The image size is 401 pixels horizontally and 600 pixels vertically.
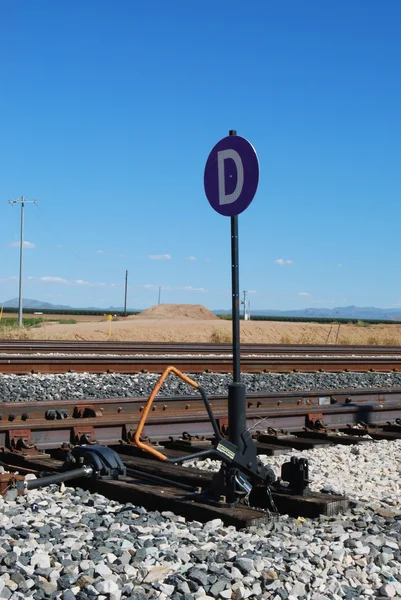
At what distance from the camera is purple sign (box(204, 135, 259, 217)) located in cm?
588

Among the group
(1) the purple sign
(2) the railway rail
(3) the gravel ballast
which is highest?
(1) the purple sign

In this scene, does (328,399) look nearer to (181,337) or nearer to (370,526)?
(370,526)

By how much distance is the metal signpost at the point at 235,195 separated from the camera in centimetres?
585

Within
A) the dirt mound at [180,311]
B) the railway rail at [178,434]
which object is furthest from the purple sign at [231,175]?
the dirt mound at [180,311]

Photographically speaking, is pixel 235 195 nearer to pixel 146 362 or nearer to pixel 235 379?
pixel 235 379

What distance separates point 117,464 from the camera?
620cm

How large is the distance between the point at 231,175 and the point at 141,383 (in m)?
7.52

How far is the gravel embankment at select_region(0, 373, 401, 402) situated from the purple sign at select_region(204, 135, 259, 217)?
223 inches

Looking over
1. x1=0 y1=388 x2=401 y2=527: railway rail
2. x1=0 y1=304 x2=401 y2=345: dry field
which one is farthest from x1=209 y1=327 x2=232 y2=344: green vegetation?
x1=0 y1=388 x2=401 y2=527: railway rail

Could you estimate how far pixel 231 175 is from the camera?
6051 mm

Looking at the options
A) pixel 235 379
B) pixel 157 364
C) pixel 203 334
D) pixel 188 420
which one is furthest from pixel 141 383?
pixel 203 334

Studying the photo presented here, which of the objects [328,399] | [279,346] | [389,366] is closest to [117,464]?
[328,399]

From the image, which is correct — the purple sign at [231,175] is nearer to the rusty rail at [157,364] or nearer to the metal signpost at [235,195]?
the metal signpost at [235,195]

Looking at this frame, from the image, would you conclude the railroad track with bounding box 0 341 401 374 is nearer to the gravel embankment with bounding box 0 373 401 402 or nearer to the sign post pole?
the gravel embankment with bounding box 0 373 401 402
